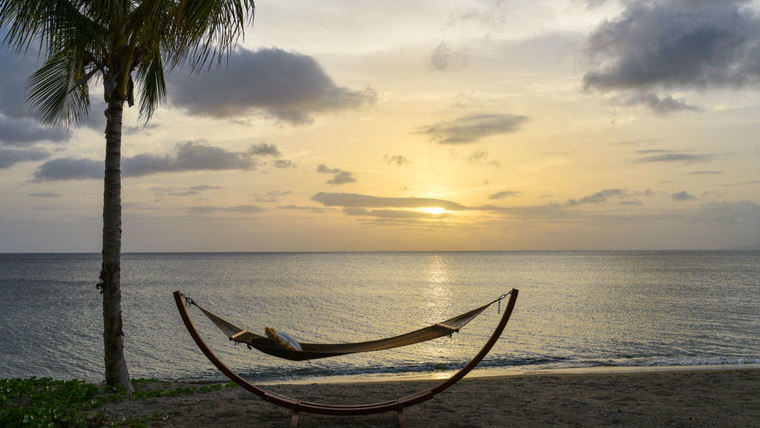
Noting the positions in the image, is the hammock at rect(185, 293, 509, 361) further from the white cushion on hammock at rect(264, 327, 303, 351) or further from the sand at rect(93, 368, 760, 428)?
the sand at rect(93, 368, 760, 428)

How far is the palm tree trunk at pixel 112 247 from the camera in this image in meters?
6.79

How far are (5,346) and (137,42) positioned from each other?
15.3 m

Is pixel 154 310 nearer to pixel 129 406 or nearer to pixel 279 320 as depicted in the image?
pixel 279 320

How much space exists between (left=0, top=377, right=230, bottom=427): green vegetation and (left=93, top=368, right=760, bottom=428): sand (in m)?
0.18

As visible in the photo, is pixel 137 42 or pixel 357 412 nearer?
pixel 357 412

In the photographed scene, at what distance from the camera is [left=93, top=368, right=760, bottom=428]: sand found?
5.92m

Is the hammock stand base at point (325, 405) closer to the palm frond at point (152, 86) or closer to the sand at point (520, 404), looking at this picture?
the sand at point (520, 404)

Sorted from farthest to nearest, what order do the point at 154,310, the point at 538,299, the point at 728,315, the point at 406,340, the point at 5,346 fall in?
the point at 538,299, the point at 154,310, the point at 728,315, the point at 5,346, the point at 406,340

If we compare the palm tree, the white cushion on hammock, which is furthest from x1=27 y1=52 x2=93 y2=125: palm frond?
the white cushion on hammock

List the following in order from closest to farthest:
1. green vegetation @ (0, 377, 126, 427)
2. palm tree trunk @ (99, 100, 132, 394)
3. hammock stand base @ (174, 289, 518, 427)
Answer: green vegetation @ (0, 377, 126, 427)
hammock stand base @ (174, 289, 518, 427)
palm tree trunk @ (99, 100, 132, 394)

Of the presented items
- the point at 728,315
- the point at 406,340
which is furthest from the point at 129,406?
the point at 728,315

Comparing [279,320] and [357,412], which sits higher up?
[357,412]

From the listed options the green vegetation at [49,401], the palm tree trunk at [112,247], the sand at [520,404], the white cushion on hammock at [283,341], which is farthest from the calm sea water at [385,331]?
the white cushion on hammock at [283,341]

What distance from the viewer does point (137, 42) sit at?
6.86 meters
